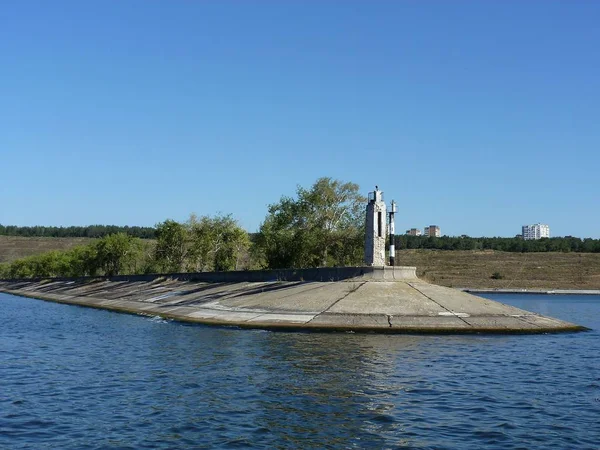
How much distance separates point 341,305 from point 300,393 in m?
29.8

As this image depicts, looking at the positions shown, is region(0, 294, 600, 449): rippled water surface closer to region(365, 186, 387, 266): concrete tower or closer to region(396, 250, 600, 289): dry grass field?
region(365, 186, 387, 266): concrete tower

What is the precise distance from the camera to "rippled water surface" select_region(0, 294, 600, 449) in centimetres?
2166

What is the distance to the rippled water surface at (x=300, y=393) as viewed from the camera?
853 inches

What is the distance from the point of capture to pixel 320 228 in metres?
95.2

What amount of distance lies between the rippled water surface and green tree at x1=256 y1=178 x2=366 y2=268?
45.7 metres

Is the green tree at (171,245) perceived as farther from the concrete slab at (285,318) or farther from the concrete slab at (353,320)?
the concrete slab at (353,320)

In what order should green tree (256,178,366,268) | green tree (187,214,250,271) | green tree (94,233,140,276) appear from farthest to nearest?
green tree (94,233,140,276) < green tree (187,214,250,271) < green tree (256,178,366,268)

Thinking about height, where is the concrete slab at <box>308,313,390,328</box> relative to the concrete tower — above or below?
below

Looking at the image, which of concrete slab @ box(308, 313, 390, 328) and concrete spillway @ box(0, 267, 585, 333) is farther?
concrete spillway @ box(0, 267, 585, 333)

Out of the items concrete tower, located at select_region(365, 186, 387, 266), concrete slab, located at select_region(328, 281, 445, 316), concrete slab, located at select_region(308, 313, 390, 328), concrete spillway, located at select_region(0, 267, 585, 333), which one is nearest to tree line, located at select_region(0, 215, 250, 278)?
concrete spillway, located at select_region(0, 267, 585, 333)

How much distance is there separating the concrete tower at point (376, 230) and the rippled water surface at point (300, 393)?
22582 millimetres

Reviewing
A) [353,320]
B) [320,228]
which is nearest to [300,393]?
[353,320]

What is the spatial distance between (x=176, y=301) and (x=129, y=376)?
1860 inches

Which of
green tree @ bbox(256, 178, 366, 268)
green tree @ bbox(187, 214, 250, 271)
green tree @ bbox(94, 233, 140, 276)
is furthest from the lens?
green tree @ bbox(94, 233, 140, 276)
